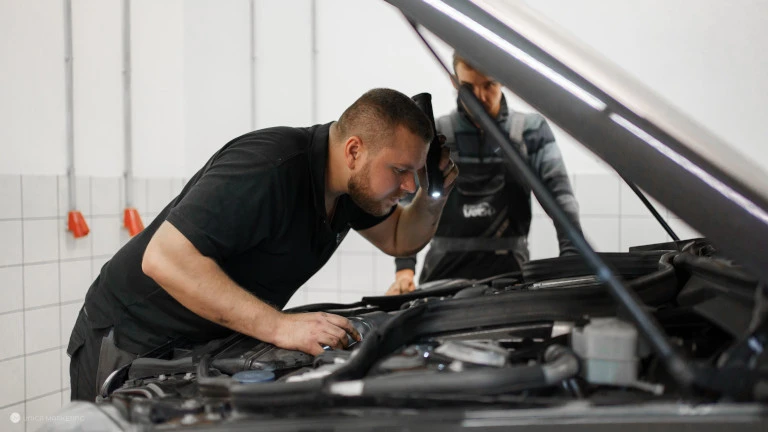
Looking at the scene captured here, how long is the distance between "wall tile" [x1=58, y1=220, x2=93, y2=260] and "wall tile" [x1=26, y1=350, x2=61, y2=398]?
0.54 metres

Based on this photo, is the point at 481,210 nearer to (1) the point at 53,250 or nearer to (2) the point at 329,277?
(2) the point at 329,277

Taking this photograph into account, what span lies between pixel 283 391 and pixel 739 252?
0.58 metres

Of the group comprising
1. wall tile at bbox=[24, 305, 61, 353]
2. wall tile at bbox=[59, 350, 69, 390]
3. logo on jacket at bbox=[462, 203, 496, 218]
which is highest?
logo on jacket at bbox=[462, 203, 496, 218]

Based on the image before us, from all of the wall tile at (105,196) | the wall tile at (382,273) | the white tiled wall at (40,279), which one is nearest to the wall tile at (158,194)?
the wall tile at (105,196)

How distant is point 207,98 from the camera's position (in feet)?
14.8

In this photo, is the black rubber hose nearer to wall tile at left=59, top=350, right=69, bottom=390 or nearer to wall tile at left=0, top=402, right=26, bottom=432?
wall tile at left=0, top=402, right=26, bottom=432

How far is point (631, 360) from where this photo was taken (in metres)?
0.83

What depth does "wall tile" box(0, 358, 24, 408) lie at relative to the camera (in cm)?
324

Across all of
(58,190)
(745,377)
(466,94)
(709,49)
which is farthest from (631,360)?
(58,190)

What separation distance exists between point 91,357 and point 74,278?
2132 mm

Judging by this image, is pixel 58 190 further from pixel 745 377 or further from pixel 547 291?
pixel 745 377

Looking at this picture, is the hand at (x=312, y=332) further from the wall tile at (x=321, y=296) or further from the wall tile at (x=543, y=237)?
the wall tile at (x=321, y=296)

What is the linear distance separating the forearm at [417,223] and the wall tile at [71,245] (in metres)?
2.22

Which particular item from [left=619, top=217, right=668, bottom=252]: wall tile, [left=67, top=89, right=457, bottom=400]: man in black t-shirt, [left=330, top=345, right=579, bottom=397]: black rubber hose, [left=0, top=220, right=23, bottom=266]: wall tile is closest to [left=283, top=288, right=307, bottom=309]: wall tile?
[left=0, top=220, right=23, bottom=266]: wall tile
